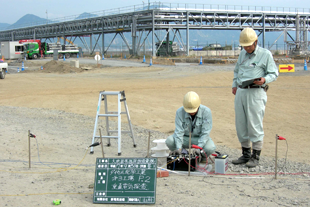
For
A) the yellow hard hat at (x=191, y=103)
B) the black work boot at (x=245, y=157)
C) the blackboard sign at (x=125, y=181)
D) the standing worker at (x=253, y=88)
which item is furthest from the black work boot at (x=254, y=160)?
the blackboard sign at (x=125, y=181)

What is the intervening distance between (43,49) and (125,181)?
57.0 metres

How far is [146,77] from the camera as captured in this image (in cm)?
2566

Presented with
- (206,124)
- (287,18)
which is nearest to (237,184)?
(206,124)

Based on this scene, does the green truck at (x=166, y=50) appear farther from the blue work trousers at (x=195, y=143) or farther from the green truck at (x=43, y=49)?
the blue work trousers at (x=195, y=143)

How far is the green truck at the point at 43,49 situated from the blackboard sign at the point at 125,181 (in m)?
54.0

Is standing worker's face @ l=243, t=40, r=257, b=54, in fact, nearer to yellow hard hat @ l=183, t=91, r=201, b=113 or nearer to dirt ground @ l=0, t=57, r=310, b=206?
yellow hard hat @ l=183, t=91, r=201, b=113

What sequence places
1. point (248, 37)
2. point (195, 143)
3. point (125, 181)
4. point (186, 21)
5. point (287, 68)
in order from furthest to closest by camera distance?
1. point (186, 21)
2. point (287, 68)
3. point (195, 143)
4. point (248, 37)
5. point (125, 181)

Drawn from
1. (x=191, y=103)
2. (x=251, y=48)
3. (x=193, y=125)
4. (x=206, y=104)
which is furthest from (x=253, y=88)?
(x=206, y=104)

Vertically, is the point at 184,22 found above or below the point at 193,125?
above

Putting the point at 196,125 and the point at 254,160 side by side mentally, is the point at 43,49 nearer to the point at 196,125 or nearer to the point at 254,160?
the point at 196,125

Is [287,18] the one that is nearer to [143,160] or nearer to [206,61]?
[206,61]

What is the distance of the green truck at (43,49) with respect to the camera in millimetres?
54906

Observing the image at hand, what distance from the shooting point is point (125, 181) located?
4637 millimetres

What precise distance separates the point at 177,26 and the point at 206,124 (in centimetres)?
4251
